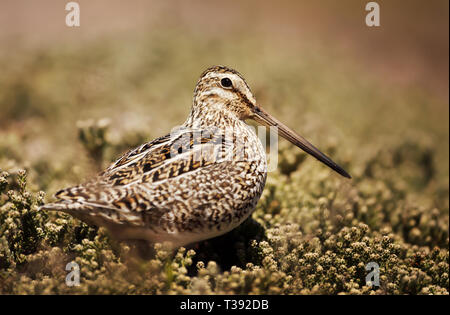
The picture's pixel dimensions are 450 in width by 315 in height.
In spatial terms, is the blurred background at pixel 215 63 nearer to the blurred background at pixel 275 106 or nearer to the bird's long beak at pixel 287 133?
the blurred background at pixel 275 106

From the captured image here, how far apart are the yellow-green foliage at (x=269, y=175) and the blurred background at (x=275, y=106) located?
0.03 m

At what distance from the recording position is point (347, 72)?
13273mm

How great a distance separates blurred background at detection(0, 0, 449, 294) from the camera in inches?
174

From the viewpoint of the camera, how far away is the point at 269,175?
5754 mm

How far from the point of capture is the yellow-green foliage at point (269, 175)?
389 cm

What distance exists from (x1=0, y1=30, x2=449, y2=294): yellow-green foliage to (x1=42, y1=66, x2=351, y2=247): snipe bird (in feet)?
0.85

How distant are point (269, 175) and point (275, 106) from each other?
10.1 ft

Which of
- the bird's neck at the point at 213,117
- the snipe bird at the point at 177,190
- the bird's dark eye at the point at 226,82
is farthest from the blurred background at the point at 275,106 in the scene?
the bird's dark eye at the point at 226,82

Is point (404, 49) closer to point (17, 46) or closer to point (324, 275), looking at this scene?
point (17, 46)

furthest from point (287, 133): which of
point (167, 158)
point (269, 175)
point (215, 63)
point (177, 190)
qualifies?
point (215, 63)

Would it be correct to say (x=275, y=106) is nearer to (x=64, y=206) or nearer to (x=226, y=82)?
(x=226, y=82)

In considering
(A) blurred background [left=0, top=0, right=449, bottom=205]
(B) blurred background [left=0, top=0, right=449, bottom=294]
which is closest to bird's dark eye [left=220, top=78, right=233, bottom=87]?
(B) blurred background [left=0, top=0, right=449, bottom=294]
